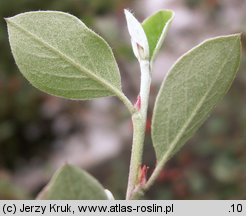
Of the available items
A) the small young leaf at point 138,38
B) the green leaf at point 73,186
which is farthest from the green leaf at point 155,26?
the green leaf at point 73,186

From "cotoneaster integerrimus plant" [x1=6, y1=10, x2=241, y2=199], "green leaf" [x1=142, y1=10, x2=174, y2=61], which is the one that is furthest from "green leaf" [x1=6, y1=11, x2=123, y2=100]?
"green leaf" [x1=142, y1=10, x2=174, y2=61]

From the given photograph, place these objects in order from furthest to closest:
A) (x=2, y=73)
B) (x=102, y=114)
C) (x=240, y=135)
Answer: (x=102, y=114) < (x=2, y=73) < (x=240, y=135)

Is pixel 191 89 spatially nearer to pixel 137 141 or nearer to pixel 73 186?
pixel 137 141

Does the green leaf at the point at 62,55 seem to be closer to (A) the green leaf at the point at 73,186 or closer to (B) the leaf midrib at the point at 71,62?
(B) the leaf midrib at the point at 71,62

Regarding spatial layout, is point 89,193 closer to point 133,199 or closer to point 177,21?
point 133,199

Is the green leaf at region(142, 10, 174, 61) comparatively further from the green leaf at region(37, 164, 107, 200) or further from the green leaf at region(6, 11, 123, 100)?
the green leaf at region(37, 164, 107, 200)
